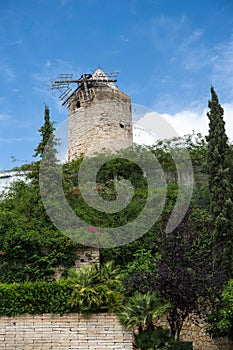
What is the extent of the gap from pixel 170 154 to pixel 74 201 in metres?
8.83

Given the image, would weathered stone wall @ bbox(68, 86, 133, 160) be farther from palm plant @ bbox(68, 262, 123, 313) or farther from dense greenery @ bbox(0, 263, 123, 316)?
dense greenery @ bbox(0, 263, 123, 316)

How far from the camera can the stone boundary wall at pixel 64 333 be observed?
455 inches

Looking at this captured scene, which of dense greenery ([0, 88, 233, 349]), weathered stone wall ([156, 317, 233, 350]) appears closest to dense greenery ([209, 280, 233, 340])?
dense greenery ([0, 88, 233, 349])

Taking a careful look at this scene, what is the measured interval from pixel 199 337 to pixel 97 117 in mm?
16645

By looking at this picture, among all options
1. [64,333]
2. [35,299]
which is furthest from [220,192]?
[35,299]

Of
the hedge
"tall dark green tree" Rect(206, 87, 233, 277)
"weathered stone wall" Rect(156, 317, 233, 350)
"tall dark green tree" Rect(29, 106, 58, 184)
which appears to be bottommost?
"weathered stone wall" Rect(156, 317, 233, 350)

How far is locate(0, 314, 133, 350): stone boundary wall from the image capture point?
11547 mm

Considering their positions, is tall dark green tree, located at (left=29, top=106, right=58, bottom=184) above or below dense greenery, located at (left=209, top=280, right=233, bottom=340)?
above

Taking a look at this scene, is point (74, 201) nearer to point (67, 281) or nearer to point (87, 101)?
point (67, 281)

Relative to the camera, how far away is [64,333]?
1169 cm

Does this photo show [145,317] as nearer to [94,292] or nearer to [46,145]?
[94,292]

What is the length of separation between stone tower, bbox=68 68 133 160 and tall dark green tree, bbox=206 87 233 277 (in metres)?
10.1

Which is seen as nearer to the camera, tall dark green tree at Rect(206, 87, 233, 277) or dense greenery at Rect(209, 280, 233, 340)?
dense greenery at Rect(209, 280, 233, 340)

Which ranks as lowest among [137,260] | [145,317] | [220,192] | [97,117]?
[145,317]
